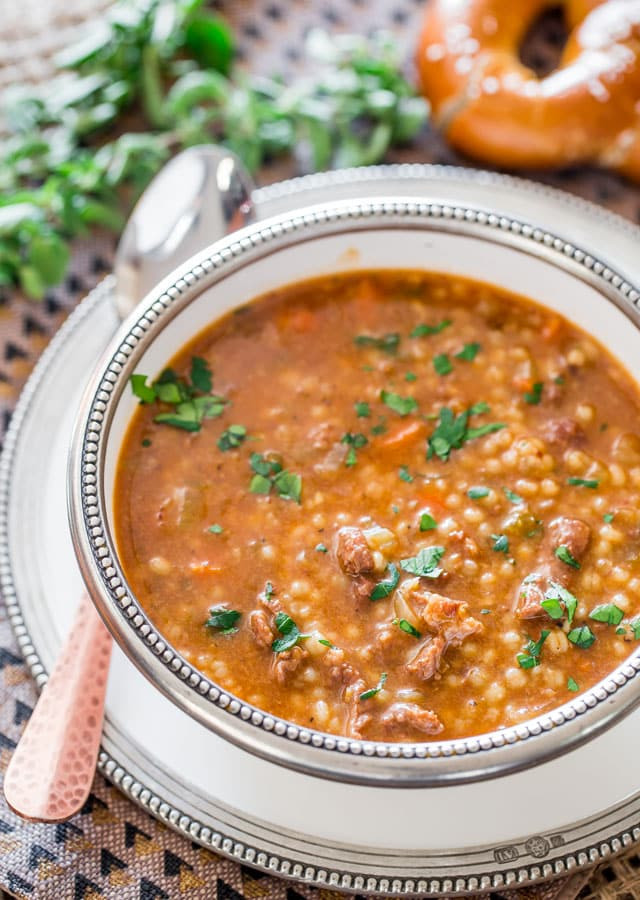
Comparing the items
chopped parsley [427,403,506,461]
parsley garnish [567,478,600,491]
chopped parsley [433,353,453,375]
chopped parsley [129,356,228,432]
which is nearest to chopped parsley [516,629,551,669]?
parsley garnish [567,478,600,491]

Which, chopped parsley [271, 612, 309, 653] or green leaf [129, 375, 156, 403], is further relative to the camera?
green leaf [129, 375, 156, 403]

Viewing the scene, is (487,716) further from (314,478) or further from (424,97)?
(424,97)

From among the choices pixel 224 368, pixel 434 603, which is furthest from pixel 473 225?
pixel 434 603

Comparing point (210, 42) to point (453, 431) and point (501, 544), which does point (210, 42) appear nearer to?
point (453, 431)

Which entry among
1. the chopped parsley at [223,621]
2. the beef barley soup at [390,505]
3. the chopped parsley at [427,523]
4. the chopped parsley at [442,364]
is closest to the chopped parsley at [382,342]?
the beef barley soup at [390,505]

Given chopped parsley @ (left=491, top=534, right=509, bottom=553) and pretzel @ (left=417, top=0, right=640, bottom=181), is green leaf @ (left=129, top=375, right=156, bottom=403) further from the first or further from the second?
pretzel @ (left=417, top=0, right=640, bottom=181)

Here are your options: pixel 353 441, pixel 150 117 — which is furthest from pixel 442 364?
pixel 150 117

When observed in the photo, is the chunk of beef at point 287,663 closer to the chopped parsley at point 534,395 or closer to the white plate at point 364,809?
the white plate at point 364,809

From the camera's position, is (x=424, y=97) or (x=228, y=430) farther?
(x=424, y=97)
